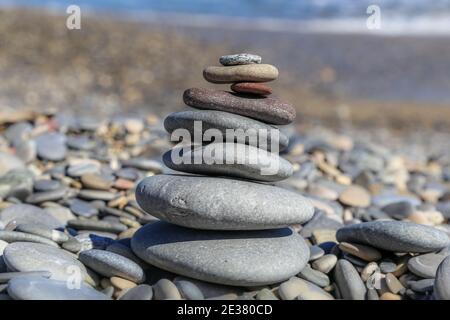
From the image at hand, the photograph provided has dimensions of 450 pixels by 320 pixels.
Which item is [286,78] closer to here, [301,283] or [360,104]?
[360,104]

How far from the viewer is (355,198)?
20.3 feet

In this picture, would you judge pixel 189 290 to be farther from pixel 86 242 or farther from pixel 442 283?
pixel 442 283

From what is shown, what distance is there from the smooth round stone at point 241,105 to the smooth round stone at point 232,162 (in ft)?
0.79

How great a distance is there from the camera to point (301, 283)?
3564 mm

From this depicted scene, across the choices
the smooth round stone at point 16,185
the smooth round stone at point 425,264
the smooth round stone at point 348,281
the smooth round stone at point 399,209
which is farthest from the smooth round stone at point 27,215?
the smooth round stone at point 399,209

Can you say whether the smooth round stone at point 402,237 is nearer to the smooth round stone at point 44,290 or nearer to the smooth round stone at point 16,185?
the smooth round stone at point 44,290

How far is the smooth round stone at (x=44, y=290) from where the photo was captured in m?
3.07

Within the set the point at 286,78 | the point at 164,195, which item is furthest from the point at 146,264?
the point at 286,78

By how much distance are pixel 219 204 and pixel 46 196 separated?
101 inches

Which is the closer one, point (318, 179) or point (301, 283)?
point (301, 283)

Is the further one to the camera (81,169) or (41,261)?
(81,169)

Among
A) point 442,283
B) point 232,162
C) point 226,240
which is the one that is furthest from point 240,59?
point 442,283

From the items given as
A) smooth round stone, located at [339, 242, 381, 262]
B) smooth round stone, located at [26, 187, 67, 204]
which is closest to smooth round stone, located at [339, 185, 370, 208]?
smooth round stone, located at [339, 242, 381, 262]

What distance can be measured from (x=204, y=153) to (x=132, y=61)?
11182mm
